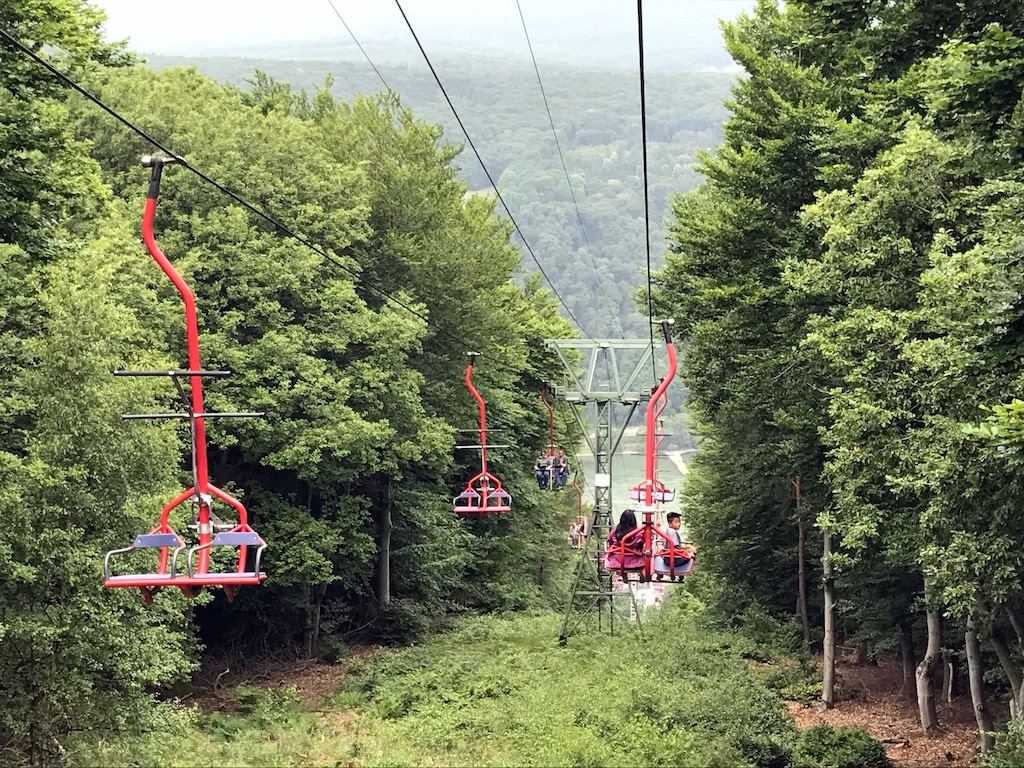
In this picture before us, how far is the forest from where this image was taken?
15.6m

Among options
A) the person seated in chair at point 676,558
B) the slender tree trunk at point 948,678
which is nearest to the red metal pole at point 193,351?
the person seated in chair at point 676,558

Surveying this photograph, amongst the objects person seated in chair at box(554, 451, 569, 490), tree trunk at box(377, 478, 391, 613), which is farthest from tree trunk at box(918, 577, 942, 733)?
tree trunk at box(377, 478, 391, 613)

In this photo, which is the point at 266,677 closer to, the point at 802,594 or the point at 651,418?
the point at 802,594

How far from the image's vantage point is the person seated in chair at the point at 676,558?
17614 millimetres

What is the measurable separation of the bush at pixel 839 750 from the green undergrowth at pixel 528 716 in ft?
0.12

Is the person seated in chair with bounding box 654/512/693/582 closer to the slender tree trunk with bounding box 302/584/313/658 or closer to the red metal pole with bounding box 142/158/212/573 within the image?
the red metal pole with bounding box 142/158/212/573

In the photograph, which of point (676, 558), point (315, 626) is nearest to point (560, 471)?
point (315, 626)

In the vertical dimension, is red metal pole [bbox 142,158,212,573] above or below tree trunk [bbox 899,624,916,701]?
above

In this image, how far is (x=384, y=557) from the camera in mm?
36531

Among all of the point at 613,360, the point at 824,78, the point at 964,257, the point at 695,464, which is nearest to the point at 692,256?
the point at 613,360

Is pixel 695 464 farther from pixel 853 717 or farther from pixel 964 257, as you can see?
pixel 964 257

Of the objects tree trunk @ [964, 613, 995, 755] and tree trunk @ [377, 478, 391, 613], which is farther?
tree trunk @ [377, 478, 391, 613]

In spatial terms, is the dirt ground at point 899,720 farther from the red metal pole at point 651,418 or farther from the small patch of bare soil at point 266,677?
the small patch of bare soil at point 266,677

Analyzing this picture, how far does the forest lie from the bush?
0.11m
